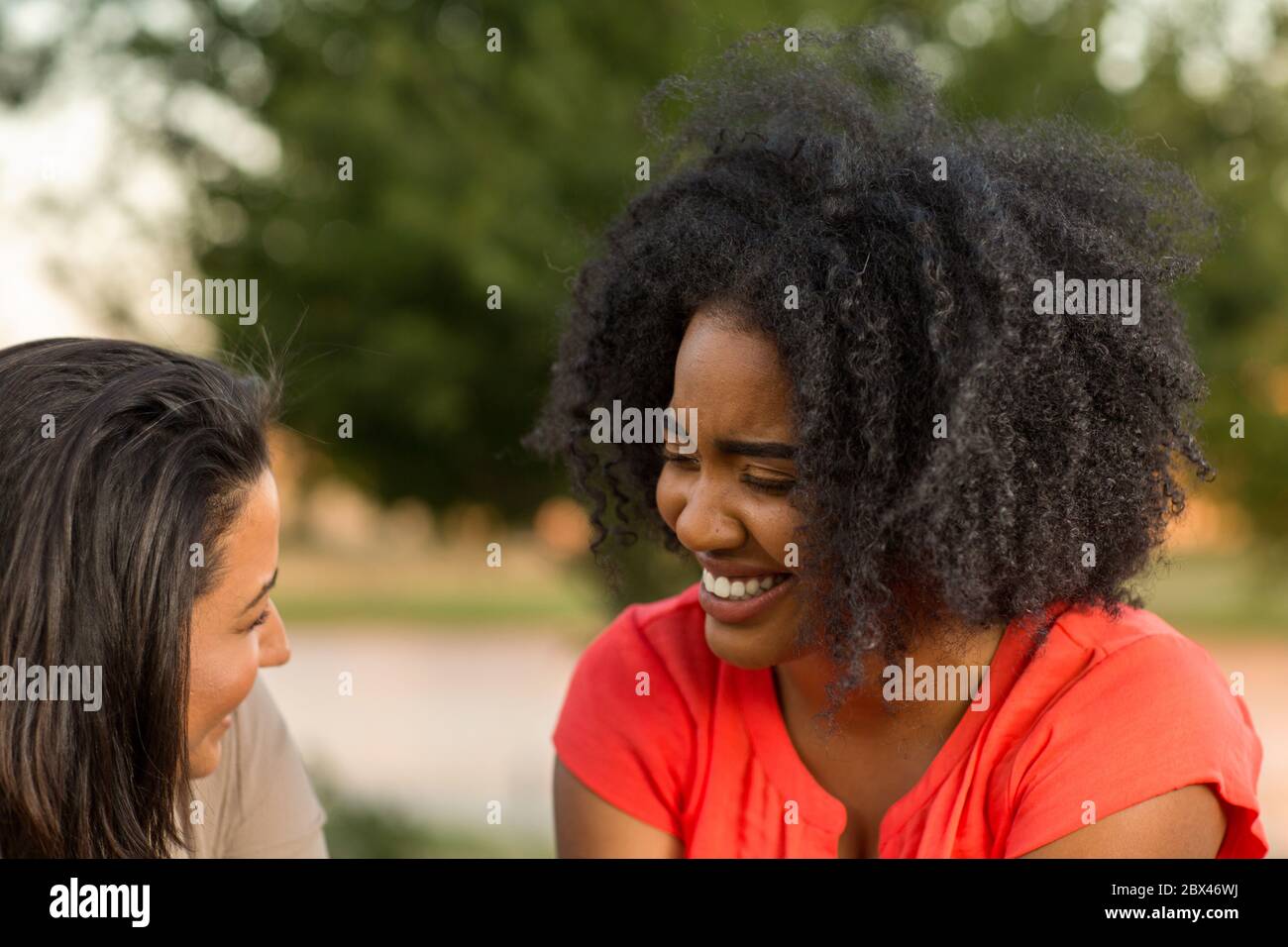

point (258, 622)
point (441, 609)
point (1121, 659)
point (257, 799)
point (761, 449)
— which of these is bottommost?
point (257, 799)

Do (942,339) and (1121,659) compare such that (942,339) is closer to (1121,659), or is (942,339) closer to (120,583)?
(1121,659)

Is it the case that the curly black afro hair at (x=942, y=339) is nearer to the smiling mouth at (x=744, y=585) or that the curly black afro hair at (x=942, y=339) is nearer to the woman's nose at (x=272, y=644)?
the smiling mouth at (x=744, y=585)

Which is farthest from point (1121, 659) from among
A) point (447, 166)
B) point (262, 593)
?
point (447, 166)

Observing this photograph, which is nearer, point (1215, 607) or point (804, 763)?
point (804, 763)

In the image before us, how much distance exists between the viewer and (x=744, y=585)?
2549 millimetres

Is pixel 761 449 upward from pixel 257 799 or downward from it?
upward

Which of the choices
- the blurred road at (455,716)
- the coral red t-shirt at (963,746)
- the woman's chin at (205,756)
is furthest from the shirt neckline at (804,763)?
the blurred road at (455,716)

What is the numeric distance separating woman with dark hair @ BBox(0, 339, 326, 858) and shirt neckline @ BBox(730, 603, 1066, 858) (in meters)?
0.99

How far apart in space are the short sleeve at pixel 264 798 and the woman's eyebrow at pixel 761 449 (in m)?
1.14

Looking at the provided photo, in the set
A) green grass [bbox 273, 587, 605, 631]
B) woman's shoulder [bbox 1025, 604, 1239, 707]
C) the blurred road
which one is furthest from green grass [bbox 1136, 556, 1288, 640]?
woman's shoulder [bbox 1025, 604, 1239, 707]

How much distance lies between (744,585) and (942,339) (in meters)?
0.59
